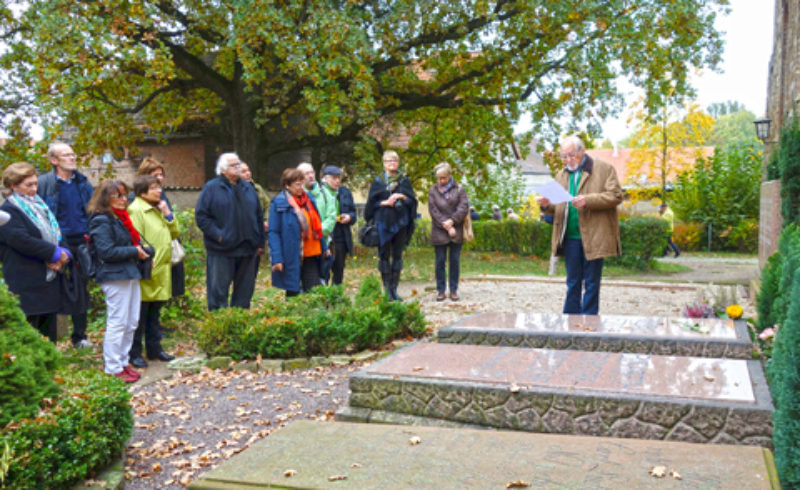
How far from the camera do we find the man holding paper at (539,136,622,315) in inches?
272

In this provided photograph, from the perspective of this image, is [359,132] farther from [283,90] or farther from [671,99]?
[671,99]

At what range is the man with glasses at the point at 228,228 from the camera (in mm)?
7324

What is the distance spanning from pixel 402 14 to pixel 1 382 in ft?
43.4

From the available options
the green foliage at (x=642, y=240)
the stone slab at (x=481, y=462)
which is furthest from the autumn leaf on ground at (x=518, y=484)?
the green foliage at (x=642, y=240)

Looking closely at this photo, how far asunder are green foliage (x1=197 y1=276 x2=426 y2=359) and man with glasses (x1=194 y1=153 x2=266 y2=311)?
2.05 ft

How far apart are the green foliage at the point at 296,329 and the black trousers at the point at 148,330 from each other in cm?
46

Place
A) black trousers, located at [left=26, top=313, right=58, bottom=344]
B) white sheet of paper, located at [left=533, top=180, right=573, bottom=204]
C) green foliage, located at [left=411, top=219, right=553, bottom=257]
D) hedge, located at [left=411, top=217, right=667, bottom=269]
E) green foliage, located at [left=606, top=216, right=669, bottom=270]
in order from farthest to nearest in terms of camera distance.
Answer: green foliage, located at [left=411, top=219, right=553, bottom=257], hedge, located at [left=411, top=217, right=667, bottom=269], green foliage, located at [left=606, top=216, right=669, bottom=270], white sheet of paper, located at [left=533, top=180, right=573, bottom=204], black trousers, located at [left=26, top=313, right=58, bottom=344]

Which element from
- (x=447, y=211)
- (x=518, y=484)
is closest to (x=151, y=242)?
(x=518, y=484)

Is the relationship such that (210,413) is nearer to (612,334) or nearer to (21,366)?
(21,366)

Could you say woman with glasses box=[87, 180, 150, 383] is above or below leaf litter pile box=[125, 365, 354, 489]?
above

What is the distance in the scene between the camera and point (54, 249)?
6.12 meters

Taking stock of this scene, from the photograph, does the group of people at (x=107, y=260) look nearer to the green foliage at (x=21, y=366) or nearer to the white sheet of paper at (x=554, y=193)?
the green foliage at (x=21, y=366)

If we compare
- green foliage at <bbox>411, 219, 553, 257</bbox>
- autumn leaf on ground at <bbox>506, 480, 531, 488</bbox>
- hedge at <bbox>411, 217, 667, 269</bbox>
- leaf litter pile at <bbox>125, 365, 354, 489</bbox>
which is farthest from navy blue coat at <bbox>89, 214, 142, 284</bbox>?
green foliage at <bbox>411, 219, 553, 257</bbox>

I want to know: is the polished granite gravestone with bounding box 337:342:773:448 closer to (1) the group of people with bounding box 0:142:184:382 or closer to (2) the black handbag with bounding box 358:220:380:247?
(1) the group of people with bounding box 0:142:184:382
